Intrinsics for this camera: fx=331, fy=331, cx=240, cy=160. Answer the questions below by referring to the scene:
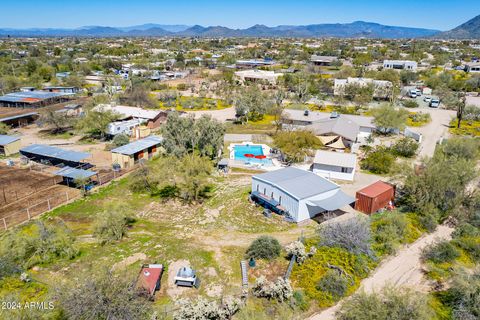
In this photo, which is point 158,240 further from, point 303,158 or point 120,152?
point 303,158

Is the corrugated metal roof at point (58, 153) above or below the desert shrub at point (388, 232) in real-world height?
above

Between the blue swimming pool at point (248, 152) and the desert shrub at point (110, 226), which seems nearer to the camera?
the desert shrub at point (110, 226)

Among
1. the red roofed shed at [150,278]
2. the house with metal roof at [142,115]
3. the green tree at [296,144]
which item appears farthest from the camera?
the house with metal roof at [142,115]

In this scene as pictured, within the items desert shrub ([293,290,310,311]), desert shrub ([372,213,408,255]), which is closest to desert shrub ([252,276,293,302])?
desert shrub ([293,290,310,311])

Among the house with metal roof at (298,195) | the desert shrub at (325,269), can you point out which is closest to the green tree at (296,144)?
the house with metal roof at (298,195)

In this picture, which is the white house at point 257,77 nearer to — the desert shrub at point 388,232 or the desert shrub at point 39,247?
the desert shrub at point 388,232

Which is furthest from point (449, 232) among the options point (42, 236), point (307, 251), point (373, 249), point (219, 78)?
point (219, 78)

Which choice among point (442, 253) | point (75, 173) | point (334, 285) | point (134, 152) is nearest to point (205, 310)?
point (334, 285)
